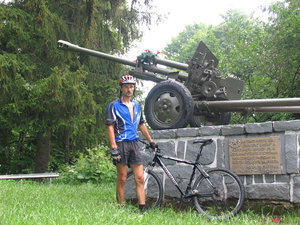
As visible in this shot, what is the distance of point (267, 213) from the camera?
4781mm

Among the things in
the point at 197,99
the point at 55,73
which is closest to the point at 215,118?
the point at 197,99

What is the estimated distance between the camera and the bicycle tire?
5.28m

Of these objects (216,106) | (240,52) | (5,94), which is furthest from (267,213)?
(240,52)

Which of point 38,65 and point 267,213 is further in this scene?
point 38,65

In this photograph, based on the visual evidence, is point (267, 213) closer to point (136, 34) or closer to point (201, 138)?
point (201, 138)

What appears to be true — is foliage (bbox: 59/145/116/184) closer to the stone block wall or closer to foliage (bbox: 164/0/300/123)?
foliage (bbox: 164/0/300/123)

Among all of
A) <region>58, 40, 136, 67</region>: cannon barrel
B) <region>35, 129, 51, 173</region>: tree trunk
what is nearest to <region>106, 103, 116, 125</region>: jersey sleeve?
<region>58, 40, 136, 67</region>: cannon barrel

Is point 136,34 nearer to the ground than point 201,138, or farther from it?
farther from it

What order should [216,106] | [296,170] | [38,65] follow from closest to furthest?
[296,170], [216,106], [38,65]

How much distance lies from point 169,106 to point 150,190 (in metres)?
1.39

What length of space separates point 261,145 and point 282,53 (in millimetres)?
7608

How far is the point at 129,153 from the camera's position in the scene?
198 inches

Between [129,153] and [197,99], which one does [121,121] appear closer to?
[129,153]

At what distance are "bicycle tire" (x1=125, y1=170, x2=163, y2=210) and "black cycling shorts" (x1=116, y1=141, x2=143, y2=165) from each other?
40 centimetres
